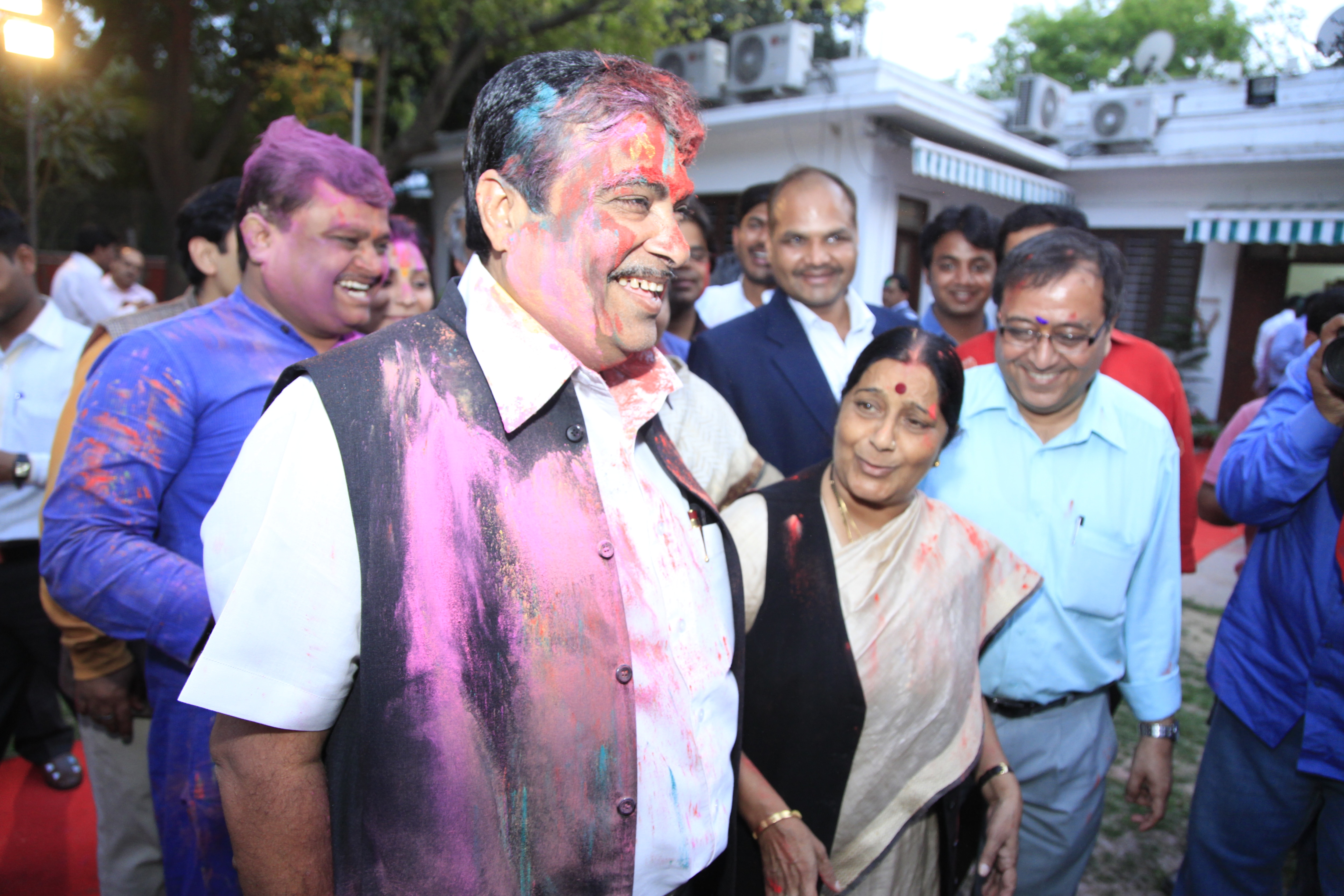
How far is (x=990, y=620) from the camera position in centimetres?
211

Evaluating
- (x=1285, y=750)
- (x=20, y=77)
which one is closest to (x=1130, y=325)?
(x=1285, y=750)

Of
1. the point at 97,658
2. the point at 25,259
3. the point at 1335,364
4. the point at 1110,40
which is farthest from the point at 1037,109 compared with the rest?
the point at 1110,40

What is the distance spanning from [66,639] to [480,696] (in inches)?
67.1

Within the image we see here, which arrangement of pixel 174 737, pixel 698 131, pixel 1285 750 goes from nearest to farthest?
pixel 698 131, pixel 174 737, pixel 1285 750

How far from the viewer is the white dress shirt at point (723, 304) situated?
469 centimetres

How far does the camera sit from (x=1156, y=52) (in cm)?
1377

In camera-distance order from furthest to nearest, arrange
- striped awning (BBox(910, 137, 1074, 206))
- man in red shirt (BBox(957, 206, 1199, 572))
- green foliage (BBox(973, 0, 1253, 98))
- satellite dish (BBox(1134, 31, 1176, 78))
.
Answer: green foliage (BBox(973, 0, 1253, 98))
satellite dish (BBox(1134, 31, 1176, 78))
striped awning (BBox(910, 137, 1074, 206))
man in red shirt (BBox(957, 206, 1199, 572))

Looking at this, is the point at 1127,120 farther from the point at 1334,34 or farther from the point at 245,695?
the point at 245,695

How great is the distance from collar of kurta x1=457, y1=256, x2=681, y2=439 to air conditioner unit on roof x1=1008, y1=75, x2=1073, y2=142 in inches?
531

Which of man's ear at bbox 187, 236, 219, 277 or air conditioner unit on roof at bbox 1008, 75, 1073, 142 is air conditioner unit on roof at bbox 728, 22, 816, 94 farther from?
man's ear at bbox 187, 236, 219, 277

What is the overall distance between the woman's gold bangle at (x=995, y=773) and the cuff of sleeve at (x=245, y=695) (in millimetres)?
1710

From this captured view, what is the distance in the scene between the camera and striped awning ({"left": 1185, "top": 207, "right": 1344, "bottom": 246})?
10.1 m

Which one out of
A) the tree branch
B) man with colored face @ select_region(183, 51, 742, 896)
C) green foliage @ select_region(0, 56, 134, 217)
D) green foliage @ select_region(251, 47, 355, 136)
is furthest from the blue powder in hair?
the tree branch

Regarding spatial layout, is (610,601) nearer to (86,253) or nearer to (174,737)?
(174,737)
